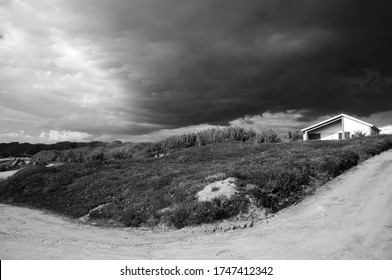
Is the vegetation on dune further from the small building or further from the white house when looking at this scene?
the small building

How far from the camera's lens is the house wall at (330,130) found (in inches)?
1916

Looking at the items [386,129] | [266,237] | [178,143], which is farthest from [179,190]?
[386,129]

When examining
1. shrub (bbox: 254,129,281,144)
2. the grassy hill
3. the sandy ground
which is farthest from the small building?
the sandy ground

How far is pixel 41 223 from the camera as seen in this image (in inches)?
515

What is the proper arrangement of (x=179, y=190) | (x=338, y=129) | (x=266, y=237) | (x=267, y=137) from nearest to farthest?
(x=266, y=237), (x=179, y=190), (x=267, y=137), (x=338, y=129)

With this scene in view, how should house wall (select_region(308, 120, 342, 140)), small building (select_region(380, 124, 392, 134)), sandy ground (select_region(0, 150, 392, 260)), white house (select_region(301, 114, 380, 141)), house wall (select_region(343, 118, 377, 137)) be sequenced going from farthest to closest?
small building (select_region(380, 124, 392, 134)) → house wall (select_region(308, 120, 342, 140)) → white house (select_region(301, 114, 380, 141)) → house wall (select_region(343, 118, 377, 137)) → sandy ground (select_region(0, 150, 392, 260))

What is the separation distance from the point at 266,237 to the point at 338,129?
4512cm

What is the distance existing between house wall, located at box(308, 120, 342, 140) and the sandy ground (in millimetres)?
38045

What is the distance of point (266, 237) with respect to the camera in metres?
8.84

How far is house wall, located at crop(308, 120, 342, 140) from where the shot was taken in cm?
4866

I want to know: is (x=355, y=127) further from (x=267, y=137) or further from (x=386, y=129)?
(x=267, y=137)

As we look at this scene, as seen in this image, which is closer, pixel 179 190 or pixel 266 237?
pixel 266 237
